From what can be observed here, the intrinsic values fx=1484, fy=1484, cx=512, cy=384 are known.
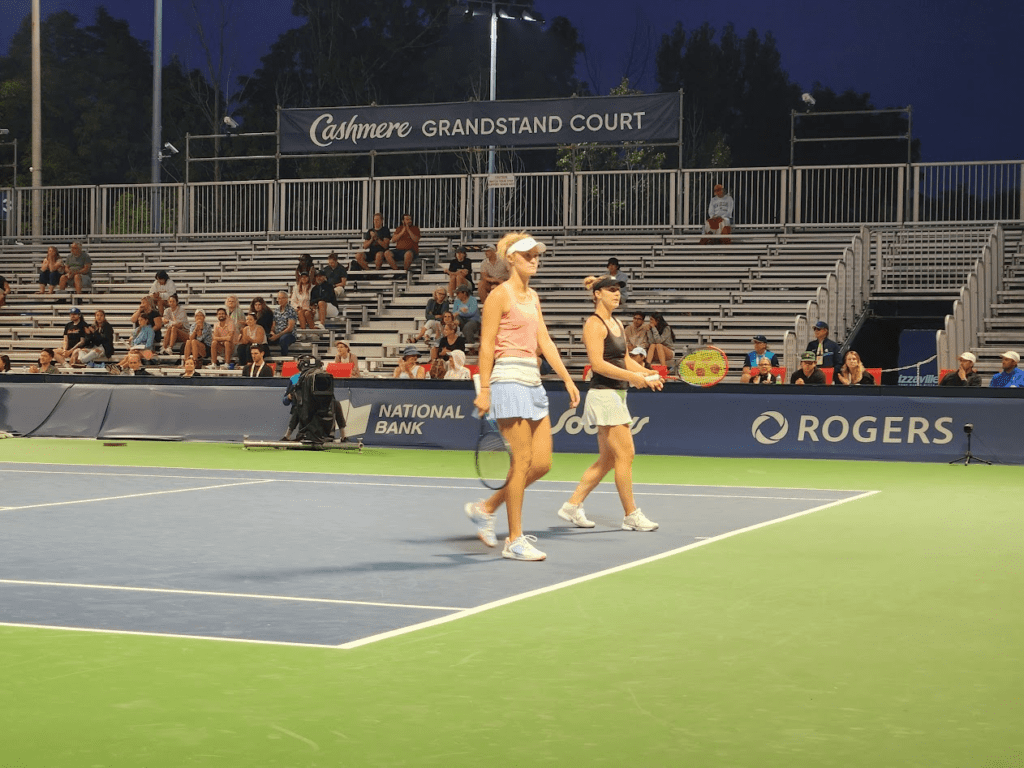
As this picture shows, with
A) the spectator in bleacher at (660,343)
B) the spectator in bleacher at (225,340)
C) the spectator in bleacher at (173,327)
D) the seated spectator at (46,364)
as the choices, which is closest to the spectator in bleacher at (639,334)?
the spectator in bleacher at (660,343)

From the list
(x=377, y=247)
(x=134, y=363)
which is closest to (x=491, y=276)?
(x=377, y=247)

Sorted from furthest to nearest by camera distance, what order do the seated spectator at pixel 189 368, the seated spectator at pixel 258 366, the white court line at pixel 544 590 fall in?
the seated spectator at pixel 189 368 < the seated spectator at pixel 258 366 < the white court line at pixel 544 590

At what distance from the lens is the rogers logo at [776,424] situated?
802 inches

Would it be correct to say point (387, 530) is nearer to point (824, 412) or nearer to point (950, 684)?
point (950, 684)

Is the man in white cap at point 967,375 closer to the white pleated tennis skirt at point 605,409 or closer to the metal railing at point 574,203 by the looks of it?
the metal railing at point 574,203

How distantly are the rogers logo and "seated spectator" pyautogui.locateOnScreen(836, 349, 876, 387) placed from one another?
4.11 feet

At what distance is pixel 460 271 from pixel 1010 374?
1100 cm

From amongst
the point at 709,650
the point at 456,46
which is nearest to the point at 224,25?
the point at 456,46

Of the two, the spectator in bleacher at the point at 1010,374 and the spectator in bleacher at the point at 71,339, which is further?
the spectator in bleacher at the point at 71,339

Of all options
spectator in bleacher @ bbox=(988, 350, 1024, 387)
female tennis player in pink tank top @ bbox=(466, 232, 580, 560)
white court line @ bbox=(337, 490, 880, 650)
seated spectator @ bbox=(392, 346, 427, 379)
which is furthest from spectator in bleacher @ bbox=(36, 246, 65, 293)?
female tennis player in pink tank top @ bbox=(466, 232, 580, 560)

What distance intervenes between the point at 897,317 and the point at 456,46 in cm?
4106

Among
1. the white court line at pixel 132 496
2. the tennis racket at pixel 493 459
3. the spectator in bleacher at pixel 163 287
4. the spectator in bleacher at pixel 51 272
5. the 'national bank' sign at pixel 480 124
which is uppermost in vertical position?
the 'national bank' sign at pixel 480 124

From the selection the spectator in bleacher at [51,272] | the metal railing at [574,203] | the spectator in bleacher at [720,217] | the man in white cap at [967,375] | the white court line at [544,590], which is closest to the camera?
the white court line at [544,590]

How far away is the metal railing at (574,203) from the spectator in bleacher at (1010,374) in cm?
857
